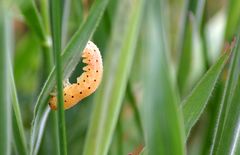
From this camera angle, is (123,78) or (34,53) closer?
(123,78)

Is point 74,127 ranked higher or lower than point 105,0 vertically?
lower

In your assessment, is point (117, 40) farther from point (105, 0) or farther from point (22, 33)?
point (22, 33)

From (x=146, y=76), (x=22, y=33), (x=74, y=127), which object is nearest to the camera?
(x=146, y=76)

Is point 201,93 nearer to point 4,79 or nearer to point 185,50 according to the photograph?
point 4,79

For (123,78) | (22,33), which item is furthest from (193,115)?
(22,33)

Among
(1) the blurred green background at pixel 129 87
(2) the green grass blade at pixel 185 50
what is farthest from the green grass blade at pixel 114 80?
(2) the green grass blade at pixel 185 50

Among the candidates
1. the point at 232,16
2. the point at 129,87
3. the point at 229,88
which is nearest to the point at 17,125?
the point at 229,88
